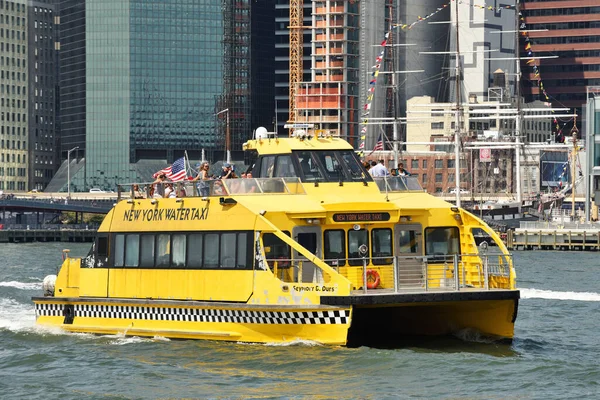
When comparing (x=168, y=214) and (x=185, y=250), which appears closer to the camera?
(x=185, y=250)

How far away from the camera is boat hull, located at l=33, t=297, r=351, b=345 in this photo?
25438 millimetres

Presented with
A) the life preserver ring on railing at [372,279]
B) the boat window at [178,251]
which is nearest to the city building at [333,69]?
the boat window at [178,251]

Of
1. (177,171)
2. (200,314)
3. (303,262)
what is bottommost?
(200,314)

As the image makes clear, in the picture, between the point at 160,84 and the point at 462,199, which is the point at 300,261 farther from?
the point at 160,84

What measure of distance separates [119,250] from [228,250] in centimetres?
368

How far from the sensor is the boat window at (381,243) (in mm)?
27422

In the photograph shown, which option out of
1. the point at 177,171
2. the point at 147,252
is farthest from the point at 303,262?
the point at 177,171

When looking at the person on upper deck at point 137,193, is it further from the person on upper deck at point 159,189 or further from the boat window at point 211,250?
the boat window at point 211,250

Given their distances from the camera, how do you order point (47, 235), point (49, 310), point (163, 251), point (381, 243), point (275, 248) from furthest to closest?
point (47, 235), point (49, 310), point (163, 251), point (381, 243), point (275, 248)

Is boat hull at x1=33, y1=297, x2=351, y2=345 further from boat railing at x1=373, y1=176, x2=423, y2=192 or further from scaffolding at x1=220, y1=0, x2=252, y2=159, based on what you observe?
scaffolding at x1=220, y1=0, x2=252, y2=159

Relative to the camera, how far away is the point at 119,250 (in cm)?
2984

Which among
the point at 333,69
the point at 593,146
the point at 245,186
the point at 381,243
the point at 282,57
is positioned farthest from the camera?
the point at 282,57

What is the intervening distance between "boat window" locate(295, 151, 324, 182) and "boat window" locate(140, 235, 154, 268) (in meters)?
3.55

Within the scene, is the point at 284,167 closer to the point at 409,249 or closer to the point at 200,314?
the point at 409,249
